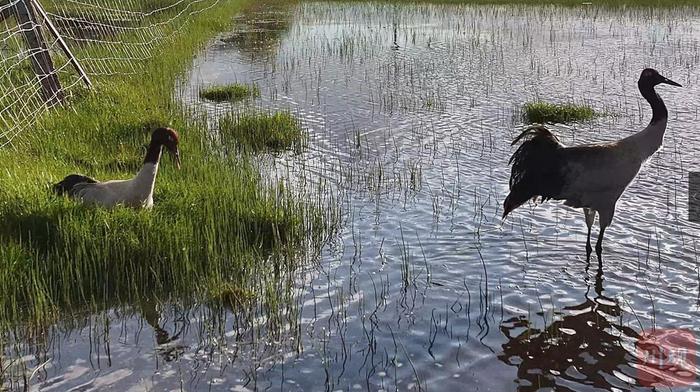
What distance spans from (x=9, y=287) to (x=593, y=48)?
1636 centimetres

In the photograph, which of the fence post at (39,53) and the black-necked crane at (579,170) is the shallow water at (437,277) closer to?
the black-necked crane at (579,170)

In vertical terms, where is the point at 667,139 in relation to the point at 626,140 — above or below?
below

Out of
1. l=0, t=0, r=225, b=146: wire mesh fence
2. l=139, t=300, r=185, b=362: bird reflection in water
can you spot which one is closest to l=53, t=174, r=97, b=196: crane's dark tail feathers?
l=139, t=300, r=185, b=362: bird reflection in water

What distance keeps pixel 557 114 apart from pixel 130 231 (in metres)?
7.77

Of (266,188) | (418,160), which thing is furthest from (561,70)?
(266,188)

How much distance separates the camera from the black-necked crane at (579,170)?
7.38 metres

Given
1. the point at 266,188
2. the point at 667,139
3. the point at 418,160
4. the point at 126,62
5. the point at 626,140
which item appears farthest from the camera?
the point at 126,62

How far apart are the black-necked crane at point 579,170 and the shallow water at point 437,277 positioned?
448mm

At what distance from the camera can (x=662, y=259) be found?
7.09m

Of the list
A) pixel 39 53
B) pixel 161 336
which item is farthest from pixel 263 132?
pixel 161 336

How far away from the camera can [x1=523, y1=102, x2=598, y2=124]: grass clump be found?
12352mm

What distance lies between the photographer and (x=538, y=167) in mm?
7375

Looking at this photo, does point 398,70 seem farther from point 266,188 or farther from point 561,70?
point 266,188

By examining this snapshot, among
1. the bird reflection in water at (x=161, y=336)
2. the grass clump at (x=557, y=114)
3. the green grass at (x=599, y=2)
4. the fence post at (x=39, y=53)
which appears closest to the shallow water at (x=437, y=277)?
the bird reflection in water at (x=161, y=336)
